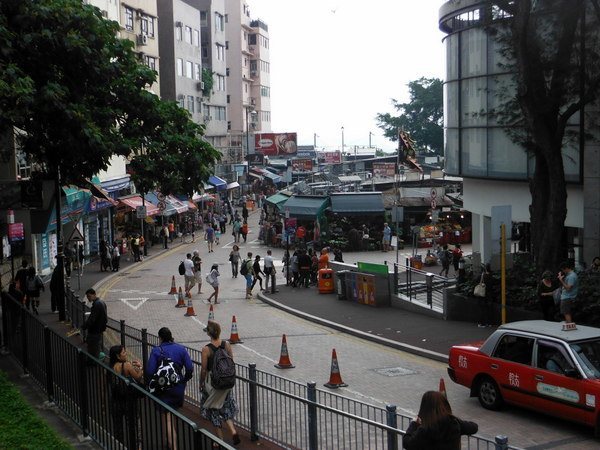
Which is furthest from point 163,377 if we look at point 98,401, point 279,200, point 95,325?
point 279,200

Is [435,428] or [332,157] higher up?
[332,157]

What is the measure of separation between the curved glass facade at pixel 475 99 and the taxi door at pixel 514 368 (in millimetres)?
15889

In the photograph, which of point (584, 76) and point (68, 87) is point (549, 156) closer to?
point (584, 76)

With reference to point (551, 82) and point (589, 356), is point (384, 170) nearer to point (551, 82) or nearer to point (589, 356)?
point (551, 82)

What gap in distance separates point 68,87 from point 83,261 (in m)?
22.1

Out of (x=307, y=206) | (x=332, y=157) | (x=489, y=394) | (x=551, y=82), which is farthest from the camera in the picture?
(x=332, y=157)

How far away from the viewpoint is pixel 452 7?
31.7 metres

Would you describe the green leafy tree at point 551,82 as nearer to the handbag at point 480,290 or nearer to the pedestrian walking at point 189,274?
the handbag at point 480,290

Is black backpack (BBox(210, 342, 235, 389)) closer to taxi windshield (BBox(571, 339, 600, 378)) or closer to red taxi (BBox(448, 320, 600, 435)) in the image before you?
red taxi (BBox(448, 320, 600, 435))

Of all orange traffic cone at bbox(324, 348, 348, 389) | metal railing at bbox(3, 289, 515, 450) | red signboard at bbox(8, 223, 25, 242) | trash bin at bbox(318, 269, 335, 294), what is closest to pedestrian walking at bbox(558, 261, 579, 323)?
orange traffic cone at bbox(324, 348, 348, 389)

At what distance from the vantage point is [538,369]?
505 inches

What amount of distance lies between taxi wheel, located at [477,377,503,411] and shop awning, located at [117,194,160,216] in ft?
114

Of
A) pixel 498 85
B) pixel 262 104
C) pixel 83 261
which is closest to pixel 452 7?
pixel 498 85

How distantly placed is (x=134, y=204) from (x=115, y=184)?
2.86 m
